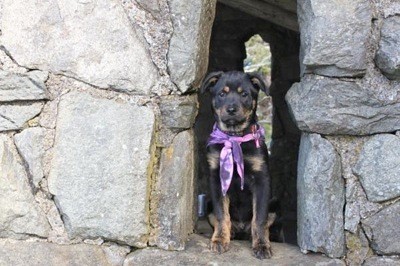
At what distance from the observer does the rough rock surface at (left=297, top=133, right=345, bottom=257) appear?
10.7ft

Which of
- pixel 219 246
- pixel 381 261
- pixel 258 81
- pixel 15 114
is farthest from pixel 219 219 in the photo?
pixel 15 114

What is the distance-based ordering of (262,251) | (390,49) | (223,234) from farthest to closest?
(223,234), (262,251), (390,49)

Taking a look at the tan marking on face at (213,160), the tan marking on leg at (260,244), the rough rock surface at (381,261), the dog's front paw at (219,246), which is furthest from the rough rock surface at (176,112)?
the rough rock surface at (381,261)

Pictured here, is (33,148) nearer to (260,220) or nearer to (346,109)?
(260,220)

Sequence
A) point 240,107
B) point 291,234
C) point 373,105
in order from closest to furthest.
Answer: point 373,105, point 240,107, point 291,234

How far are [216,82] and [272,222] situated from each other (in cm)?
92

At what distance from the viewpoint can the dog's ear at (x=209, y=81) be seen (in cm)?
386

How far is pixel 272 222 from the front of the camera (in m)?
4.02

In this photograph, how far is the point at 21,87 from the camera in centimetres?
325

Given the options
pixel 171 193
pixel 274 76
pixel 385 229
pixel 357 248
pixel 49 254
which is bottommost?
pixel 49 254

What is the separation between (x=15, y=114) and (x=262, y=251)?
1.46 m

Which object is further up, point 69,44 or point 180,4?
point 180,4

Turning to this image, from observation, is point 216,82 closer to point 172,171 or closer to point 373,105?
point 172,171

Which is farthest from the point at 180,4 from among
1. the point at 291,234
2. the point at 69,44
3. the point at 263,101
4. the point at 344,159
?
the point at 263,101
